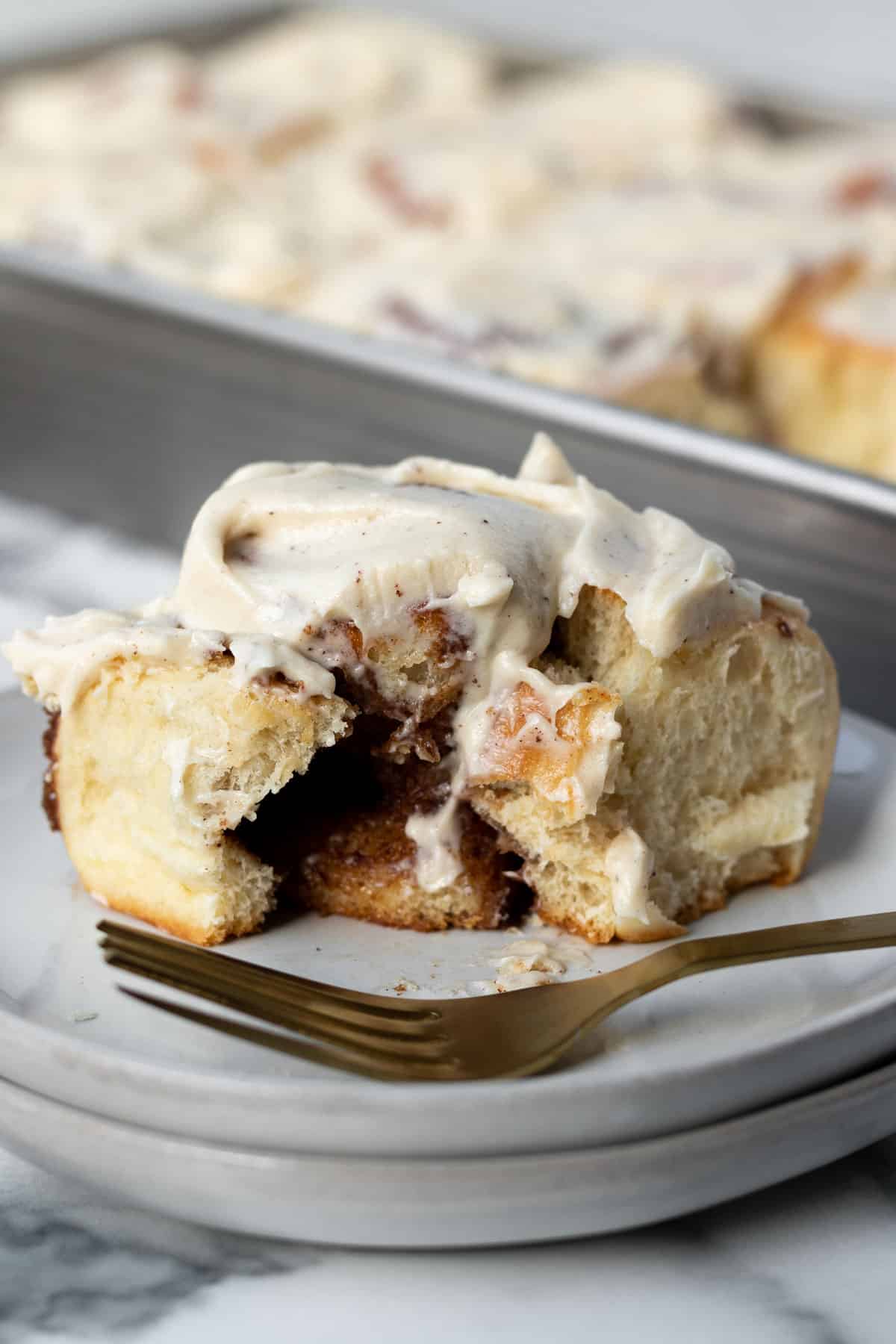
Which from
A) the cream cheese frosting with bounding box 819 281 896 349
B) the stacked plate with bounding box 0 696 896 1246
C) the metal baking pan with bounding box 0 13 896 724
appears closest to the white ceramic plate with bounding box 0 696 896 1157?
the stacked plate with bounding box 0 696 896 1246

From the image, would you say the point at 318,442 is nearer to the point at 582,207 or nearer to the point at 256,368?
the point at 256,368

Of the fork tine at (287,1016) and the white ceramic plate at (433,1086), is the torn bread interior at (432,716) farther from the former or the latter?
the fork tine at (287,1016)

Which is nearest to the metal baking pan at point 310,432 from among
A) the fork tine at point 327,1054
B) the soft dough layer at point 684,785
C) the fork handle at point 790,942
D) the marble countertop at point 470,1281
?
the soft dough layer at point 684,785

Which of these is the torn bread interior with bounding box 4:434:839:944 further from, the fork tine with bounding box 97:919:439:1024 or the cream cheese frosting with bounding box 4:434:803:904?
the fork tine with bounding box 97:919:439:1024

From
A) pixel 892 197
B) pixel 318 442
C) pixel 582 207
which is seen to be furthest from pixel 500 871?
pixel 892 197

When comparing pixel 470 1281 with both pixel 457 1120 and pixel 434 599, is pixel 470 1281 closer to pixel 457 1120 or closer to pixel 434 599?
pixel 457 1120
